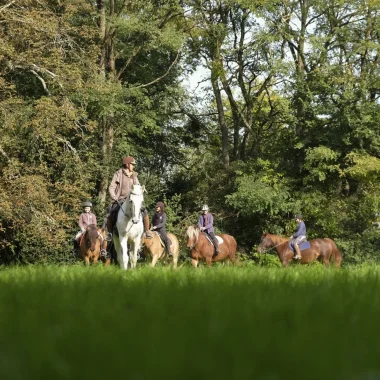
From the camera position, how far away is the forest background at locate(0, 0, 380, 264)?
29.3 m

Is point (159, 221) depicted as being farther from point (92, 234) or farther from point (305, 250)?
point (305, 250)

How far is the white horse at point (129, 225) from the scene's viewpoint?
1448cm

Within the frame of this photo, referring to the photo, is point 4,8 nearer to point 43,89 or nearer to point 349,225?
point 43,89

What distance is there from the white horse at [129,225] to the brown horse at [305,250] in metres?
9.30

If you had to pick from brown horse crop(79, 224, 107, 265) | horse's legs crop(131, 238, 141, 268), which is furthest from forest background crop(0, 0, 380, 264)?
horse's legs crop(131, 238, 141, 268)

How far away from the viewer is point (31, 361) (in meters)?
2.79

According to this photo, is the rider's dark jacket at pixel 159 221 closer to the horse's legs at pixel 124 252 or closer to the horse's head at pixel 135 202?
the horse's legs at pixel 124 252

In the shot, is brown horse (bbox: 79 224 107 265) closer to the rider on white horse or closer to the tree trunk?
the rider on white horse

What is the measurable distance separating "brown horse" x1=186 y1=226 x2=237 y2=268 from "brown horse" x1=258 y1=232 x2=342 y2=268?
1.10m

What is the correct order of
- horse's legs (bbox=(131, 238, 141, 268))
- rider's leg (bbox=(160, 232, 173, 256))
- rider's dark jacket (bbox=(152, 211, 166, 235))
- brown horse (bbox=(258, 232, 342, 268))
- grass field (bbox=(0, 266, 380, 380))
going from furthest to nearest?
brown horse (bbox=(258, 232, 342, 268)) → rider's dark jacket (bbox=(152, 211, 166, 235)) → rider's leg (bbox=(160, 232, 173, 256)) → horse's legs (bbox=(131, 238, 141, 268)) → grass field (bbox=(0, 266, 380, 380))

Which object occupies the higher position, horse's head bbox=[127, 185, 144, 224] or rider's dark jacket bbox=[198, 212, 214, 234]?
horse's head bbox=[127, 185, 144, 224]

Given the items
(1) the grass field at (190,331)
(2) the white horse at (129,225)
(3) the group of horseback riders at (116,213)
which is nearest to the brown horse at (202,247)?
(3) the group of horseback riders at (116,213)

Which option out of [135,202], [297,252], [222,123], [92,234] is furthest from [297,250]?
[222,123]

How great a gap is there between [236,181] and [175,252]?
13.6 meters
